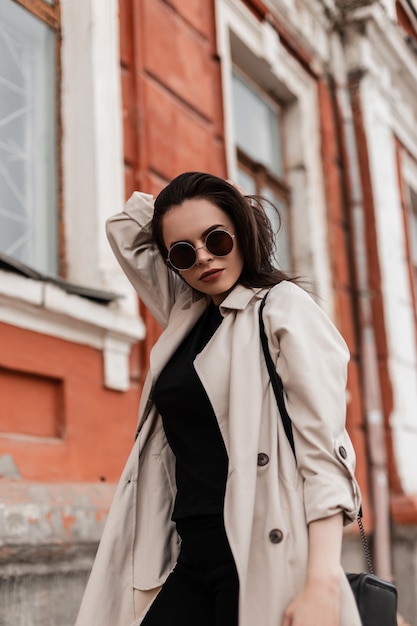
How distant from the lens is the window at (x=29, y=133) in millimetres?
3477

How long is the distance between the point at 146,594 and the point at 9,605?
38.7 inches

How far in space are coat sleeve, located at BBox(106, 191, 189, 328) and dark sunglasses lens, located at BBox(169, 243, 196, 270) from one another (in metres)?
0.38

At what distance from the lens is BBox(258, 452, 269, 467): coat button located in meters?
1.66

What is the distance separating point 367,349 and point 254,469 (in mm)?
4584

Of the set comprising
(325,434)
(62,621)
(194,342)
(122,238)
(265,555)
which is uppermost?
(122,238)

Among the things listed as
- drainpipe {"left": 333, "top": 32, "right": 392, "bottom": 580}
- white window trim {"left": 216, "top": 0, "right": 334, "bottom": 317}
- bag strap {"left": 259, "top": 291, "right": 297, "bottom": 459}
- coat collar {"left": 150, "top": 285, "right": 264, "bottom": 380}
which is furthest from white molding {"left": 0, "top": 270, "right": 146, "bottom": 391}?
drainpipe {"left": 333, "top": 32, "right": 392, "bottom": 580}

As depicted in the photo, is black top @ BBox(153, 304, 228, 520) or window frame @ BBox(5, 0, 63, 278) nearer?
black top @ BBox(153, 304, 228, 520)

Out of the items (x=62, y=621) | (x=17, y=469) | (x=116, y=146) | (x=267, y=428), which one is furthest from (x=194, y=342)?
(x=116, y=146)

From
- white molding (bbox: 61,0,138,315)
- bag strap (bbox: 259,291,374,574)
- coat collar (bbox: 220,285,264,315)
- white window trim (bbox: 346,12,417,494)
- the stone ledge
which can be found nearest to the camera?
bag strap (bbox: 259,291,374,574)

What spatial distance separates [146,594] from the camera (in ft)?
6.36

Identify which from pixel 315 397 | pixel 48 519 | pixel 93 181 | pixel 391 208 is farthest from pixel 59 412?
pixel 391 208

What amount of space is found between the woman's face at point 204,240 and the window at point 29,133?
161 cm

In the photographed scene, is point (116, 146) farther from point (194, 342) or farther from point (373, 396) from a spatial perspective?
point (373, 396)

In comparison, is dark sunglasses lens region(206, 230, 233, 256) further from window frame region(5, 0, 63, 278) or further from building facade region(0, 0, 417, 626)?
window frame region(5, 0, 63, 278)
